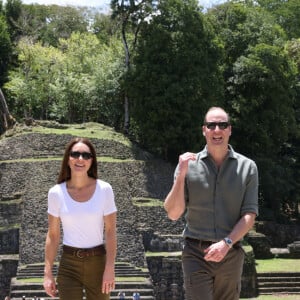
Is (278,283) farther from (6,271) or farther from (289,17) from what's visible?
(289,17)

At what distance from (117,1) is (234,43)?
20.5 ft

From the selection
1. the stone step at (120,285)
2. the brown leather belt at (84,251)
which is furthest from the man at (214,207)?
the stone step at (120,285)

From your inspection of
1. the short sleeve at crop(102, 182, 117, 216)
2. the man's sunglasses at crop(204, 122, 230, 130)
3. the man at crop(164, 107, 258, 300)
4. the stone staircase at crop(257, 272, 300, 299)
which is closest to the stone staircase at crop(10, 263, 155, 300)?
Result: the stone staircase at crop(257, 272, 300, 299)

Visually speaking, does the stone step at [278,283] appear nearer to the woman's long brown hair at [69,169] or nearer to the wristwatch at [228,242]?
the woman's long brown hair at [69,169]

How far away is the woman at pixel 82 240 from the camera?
244 inches

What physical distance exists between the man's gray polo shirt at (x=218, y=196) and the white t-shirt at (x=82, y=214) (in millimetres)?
659

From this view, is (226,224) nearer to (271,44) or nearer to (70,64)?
(271,44)

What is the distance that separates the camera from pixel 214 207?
247 inches

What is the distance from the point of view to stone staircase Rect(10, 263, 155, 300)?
21891 mm

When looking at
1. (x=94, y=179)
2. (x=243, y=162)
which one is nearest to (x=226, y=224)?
(x=243, y=162)

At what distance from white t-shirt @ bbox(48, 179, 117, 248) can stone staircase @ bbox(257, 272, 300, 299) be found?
66.3 feet

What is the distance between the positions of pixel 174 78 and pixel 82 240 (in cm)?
2882

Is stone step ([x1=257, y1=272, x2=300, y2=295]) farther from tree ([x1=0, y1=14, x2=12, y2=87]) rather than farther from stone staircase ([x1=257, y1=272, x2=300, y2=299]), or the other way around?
→ tree ([x1=0, y1=14, x2=12, y2=87])

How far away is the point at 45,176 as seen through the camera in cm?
3077
